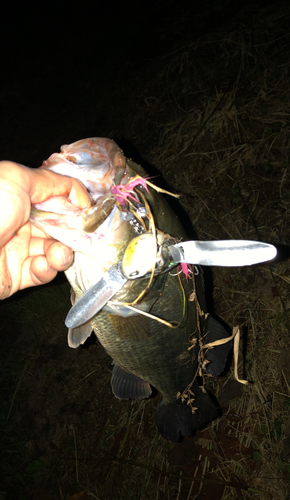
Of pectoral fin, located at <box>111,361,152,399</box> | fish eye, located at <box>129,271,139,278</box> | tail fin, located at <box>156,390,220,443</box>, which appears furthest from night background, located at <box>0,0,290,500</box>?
fish eye, located at <box>129,271,139,278</box>

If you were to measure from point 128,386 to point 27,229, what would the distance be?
4.65 ft

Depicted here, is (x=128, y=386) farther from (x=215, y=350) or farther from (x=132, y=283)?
(x=132, y=283)

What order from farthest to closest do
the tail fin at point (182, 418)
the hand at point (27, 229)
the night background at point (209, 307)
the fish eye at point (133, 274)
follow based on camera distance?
the night background at point (209, 307) → the tail fin at point (182, 418) → the fish eye at point (133, 274) → the hand at point (27, 229)

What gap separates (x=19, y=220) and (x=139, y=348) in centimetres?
107

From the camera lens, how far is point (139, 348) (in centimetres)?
190

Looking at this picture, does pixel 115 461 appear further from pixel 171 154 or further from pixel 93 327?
pixel 171 154

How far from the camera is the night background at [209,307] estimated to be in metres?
3.12

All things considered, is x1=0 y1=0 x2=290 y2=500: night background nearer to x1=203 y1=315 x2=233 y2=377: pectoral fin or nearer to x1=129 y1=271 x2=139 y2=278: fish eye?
x1=203 y1=315 x2=233 y2=377: pectoral fin

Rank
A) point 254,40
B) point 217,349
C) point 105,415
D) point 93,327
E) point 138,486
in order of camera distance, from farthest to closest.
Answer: point 254,40 < point 105,415 < point 138,486 < point 217,349 < point 93,327

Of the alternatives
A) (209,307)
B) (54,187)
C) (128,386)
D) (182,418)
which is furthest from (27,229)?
(209,307)

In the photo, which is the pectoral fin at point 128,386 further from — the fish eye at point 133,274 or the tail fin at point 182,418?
the fish eye at point 133,274

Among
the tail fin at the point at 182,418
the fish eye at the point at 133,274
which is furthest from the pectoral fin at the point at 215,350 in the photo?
the fish eye at the point at 133,274

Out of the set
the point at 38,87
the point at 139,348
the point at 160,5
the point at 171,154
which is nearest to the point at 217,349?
the point at 139,348

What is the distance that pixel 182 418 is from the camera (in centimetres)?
243
